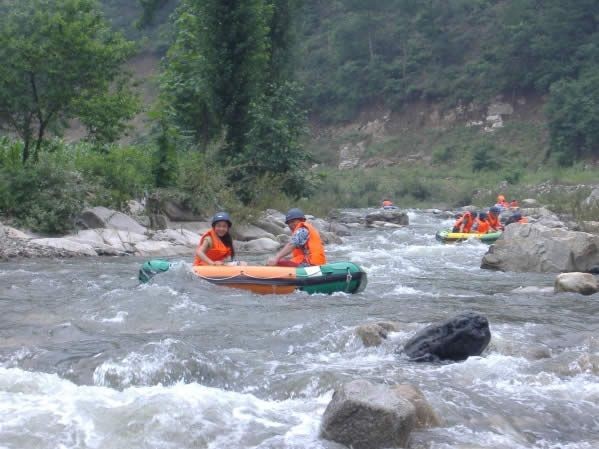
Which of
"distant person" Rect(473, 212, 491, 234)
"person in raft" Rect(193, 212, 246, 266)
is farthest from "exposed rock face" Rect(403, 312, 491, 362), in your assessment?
"distant person" Rect(473, 212, 491, 234)

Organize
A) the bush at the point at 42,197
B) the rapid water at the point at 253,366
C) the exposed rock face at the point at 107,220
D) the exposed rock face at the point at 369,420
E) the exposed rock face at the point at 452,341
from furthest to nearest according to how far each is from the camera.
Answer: the exposed rock face at the point at 107,220 < the bush at the point at 42,197 < the exposed rock face at the point at 452,341 < the rapid water at the point at 253,366 < the exposed rock face at the point at 369,420

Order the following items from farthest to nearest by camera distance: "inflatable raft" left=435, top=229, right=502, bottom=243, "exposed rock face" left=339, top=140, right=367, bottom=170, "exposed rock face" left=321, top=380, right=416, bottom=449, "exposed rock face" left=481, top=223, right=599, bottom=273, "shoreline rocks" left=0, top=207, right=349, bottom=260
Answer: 1. "exposed rock face" left=339, top=140, right=367, bottom=170
2. "inflatable raft" left=435, top=229, right=502, bottom=243
3. "shoreline rocks" left=0, top=207, right=349, bottom=260
4. "exposed rock face" left=481, top=223, right=599, bottom=273
5. "exposed rock face" left=321, top=380, right=416, bottom=449

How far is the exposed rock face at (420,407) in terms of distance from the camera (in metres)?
5.24

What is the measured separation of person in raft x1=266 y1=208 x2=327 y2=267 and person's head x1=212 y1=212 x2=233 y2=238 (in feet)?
2.56

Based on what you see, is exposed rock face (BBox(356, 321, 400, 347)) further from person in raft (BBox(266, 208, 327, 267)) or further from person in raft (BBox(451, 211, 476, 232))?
person in raft (BBox(451, 211, 476, 232))

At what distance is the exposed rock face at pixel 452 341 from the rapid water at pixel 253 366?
0.14 m

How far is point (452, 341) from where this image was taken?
269 inches

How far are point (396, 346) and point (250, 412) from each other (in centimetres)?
209

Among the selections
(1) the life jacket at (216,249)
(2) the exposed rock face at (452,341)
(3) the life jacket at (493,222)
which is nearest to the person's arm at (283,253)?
(1) the life jacket at (216,249)

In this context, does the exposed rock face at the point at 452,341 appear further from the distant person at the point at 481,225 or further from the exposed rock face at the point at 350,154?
the exposed rock face at the point at 350,154

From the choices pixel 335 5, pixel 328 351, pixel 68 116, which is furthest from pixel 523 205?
pixel 335 5

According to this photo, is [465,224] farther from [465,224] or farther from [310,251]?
[310,251]

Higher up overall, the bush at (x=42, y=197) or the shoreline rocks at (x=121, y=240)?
the bush at (x=42, y=197)

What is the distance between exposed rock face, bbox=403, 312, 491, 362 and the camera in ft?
22.4
